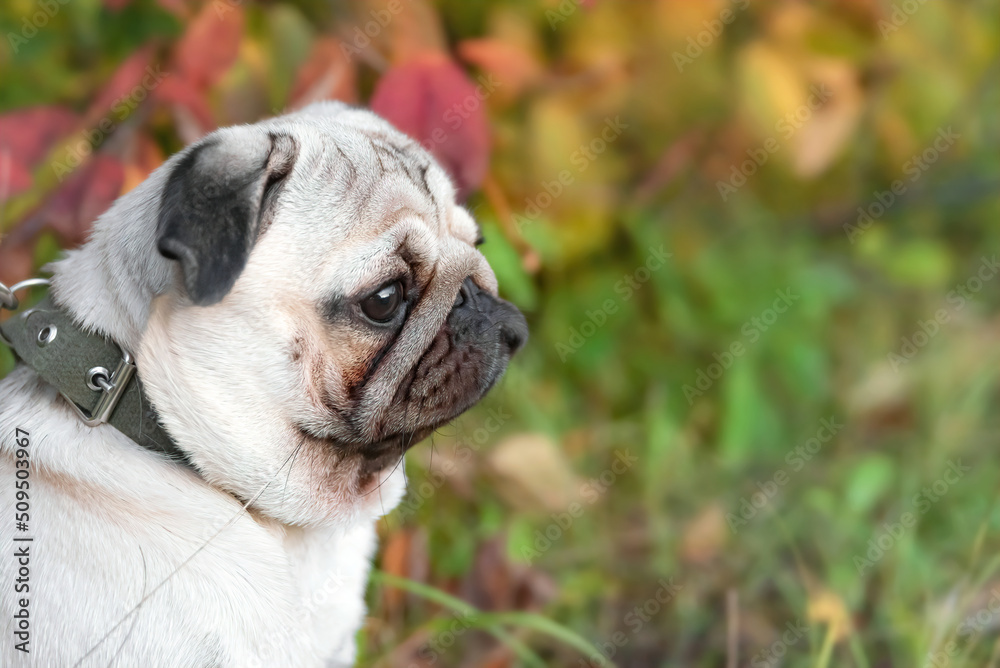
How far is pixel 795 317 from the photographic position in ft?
14.3

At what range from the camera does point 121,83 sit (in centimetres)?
297

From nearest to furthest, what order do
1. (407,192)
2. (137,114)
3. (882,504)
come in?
(407,192) < (137,114) < (882,504)

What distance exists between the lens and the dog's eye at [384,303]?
7.16 feet

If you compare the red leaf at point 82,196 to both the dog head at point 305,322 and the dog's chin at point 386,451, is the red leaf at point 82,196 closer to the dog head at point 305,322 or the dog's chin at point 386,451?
the dog head at point 305,322

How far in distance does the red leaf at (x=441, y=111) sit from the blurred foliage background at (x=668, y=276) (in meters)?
0.01

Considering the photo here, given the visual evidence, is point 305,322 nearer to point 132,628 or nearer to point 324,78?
point 132,628

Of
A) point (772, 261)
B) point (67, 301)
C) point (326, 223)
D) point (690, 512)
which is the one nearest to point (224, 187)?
point (326, 223)

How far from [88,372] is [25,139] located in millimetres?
1407

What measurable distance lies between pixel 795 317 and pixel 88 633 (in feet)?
11.4

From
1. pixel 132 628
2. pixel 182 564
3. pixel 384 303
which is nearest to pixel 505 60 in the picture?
pixel 384 303

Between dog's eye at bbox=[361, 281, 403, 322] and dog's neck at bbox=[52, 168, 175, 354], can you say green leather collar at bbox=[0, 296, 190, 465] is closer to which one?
dog's neck at bbox=[52, 168, 175, 354]

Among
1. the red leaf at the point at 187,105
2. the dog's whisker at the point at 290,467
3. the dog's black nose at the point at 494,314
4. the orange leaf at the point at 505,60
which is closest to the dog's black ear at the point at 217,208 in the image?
the dog's whisker at the point at 290,467

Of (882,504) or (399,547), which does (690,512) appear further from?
(399,547)

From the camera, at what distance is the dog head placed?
203 centimetres
